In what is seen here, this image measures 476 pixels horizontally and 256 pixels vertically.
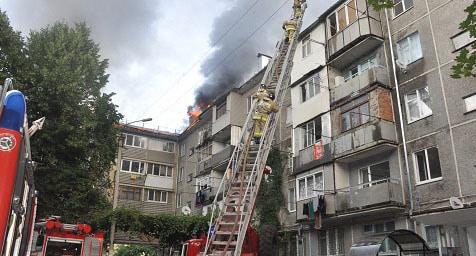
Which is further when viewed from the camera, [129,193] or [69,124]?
[129,193]

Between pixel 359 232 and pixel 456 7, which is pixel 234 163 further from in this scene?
pixel 456 7

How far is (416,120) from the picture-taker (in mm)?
18328

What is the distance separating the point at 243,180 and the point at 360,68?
12530mm

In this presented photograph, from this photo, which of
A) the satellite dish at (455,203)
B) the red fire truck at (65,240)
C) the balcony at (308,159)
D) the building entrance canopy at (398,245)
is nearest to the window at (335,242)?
the balcony at (308,159)

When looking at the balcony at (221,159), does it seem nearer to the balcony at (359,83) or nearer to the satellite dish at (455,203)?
the balcony at (359,83)

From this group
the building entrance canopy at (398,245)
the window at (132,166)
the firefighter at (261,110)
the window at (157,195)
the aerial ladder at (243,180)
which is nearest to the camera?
the aerial ladder at (243,180)

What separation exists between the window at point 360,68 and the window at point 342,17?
2.21 metres

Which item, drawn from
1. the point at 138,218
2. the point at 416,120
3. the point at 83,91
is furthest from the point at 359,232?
the point at 83,91

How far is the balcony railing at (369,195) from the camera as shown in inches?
692

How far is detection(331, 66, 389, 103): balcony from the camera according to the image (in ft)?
65.1

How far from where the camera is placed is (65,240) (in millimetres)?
13805

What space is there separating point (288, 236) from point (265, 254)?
1164cm

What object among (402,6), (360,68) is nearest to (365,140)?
(360,68)

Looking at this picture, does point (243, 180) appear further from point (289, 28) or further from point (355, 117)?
point (355, 117)
